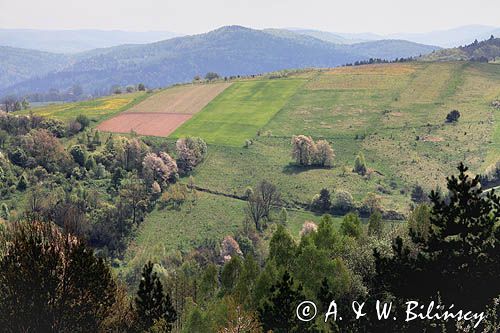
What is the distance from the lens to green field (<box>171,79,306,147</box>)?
144500 millimetres

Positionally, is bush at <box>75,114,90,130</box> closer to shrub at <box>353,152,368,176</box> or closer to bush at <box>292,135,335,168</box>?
bush at <box>292,135,335,168</box>

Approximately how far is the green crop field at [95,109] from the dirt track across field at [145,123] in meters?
6.18

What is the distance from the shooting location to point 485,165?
11088 cm

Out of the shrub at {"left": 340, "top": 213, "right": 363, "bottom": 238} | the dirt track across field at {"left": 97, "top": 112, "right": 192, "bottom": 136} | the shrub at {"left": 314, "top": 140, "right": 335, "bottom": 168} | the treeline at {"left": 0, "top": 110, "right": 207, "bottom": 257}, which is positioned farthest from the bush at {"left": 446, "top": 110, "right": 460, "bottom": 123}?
the shrub at {"left": 340, "top": 213, "right": 363, "bottom": 238}

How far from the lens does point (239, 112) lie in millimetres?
162625

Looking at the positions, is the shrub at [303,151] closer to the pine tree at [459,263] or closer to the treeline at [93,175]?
the treeline at [93,175]

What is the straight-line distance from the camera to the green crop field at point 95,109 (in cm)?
16188

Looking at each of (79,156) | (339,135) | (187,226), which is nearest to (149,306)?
(187,226)

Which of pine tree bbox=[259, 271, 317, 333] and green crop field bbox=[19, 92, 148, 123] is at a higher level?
pine tree bbox=[259, 271, 317, 333]

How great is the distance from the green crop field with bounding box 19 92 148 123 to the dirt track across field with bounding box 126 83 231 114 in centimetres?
546

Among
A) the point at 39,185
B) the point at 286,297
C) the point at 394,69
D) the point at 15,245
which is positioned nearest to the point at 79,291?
the point at 15,245

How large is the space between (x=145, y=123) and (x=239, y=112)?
97.2 feet

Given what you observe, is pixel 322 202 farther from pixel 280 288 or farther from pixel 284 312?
pixel 284 312

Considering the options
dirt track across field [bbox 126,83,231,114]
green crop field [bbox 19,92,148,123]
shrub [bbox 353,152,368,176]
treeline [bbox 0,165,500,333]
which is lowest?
shrub [bbox 353,152,368,176]
